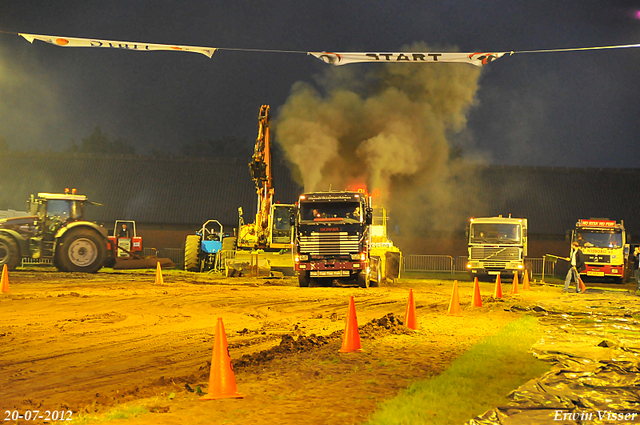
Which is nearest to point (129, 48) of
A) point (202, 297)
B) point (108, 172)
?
point (202, 297)

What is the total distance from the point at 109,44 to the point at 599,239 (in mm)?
25451

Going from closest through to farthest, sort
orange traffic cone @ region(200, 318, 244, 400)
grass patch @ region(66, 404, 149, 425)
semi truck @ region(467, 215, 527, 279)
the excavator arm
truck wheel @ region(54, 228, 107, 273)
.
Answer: grass patch @ region(66, 404, 149, 425) → orange traffic cone @ region(200, 318, 244, 400) → truck wheel @ region(54, 228, 107, 273) → the excavator arm → semi truck @ region(467, 215, 527, 279)

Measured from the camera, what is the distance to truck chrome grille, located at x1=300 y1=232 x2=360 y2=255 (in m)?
20.7

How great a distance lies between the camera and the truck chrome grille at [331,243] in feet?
67.9

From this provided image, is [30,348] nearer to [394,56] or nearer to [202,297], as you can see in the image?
[202,297]

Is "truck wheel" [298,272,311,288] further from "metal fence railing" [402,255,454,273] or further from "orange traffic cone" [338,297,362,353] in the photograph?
"metal fence railing" [402,255,454,273]

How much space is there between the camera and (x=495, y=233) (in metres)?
28.3

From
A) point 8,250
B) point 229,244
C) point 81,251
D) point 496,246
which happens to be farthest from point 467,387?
point 496,246

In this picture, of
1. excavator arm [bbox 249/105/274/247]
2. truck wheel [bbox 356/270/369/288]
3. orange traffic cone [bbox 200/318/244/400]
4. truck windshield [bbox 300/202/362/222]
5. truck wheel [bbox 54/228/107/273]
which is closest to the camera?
orange traffic cone [bbox 200/318/244/400]

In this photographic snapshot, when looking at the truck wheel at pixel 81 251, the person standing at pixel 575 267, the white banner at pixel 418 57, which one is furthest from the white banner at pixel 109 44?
the person standing at pixel 575 267

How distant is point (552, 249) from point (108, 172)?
A: 113ft

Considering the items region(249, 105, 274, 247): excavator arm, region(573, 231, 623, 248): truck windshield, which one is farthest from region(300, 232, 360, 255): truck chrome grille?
region(573, 231, 623, 248): truck windshield

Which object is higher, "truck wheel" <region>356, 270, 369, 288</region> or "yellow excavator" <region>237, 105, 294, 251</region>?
"yellow excavator" <region>237, 105, 294, 251</region>

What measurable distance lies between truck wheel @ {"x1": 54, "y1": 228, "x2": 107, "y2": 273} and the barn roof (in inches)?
779
